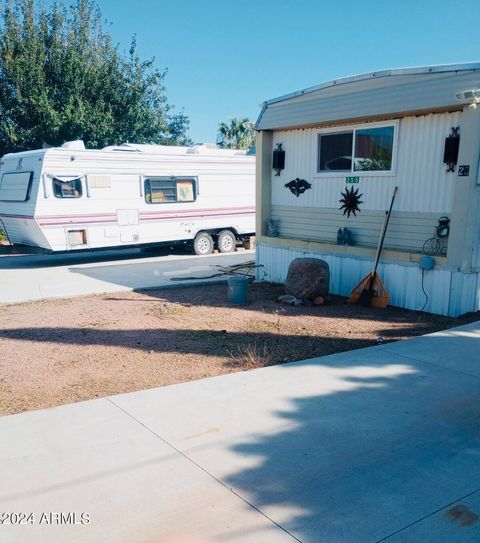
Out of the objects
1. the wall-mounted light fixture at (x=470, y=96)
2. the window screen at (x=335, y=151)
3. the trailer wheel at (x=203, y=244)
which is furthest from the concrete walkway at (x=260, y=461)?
the trailer wheel at (x=203, y=244)

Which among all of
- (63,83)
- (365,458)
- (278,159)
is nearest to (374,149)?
(278,159)

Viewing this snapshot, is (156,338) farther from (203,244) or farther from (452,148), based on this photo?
(203,244)

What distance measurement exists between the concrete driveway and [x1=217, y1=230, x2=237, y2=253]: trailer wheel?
42cm

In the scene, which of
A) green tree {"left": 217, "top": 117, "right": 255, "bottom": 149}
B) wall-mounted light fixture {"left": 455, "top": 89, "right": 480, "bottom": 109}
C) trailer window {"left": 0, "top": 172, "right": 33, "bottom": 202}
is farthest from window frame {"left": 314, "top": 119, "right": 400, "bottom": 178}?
green tree {"left": 217, "top": 117, "right": 255, "bottom": 149}

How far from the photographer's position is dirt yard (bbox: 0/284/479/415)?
5133 mm

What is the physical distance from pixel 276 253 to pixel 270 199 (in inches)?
47.4

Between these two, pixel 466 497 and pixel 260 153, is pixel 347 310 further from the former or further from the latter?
pixel 466 497

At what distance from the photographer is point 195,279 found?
11.2 meters

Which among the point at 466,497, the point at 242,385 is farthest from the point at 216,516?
the point at 242,385

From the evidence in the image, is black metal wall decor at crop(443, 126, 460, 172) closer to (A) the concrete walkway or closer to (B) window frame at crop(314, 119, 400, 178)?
(B) window frame at crop(314, 119, 400, 178)

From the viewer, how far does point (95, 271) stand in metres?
12.7

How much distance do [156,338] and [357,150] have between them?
5.00 metres

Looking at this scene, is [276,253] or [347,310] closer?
[347,310]

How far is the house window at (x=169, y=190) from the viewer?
14406 mm
